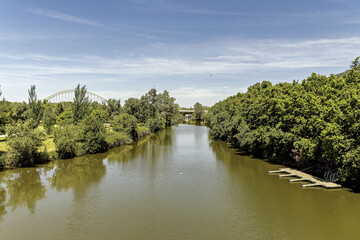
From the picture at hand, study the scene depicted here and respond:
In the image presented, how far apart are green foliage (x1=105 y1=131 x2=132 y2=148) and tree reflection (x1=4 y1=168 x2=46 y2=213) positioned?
22419mm

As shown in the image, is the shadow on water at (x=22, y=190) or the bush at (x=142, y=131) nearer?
the shadow on water at (x=22, y=190)

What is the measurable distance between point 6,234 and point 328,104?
3862 cm

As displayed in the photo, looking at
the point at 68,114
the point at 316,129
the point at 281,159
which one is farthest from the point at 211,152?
the point at 68,114

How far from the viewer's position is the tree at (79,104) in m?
65.1

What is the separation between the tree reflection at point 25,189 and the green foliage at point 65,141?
27.1ft

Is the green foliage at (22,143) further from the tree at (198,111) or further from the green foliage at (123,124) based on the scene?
the tree at (198,111)

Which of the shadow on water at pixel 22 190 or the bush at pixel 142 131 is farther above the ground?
the bush at pixel 142 131

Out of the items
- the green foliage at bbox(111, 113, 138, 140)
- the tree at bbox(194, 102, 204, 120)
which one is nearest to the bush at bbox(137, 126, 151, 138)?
the green foliage at bbox(111, 113, 138, 140)

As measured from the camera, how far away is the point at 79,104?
6669 cm

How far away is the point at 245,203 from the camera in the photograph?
26219 mm

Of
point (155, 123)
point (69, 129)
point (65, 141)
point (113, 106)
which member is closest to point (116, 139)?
point (69, 129)

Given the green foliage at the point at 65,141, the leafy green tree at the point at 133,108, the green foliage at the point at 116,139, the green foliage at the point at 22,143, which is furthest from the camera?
the leafy green tree at the point at 133,108

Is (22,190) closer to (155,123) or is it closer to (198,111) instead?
(155,123)

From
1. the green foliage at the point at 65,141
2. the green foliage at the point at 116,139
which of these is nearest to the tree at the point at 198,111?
the green foliage at the point at 116,139
